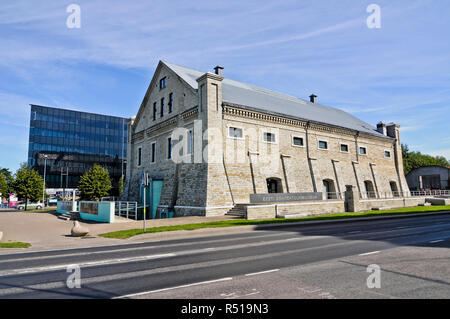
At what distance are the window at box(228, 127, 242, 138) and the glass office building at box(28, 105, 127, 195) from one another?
5252 cm

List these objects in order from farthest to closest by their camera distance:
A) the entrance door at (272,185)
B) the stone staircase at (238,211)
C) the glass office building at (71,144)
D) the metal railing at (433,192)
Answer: the glass office building at (71,144) → the metal railing at (433,192) → the entrance door at (272,185) → the stone staircase at (238,211)

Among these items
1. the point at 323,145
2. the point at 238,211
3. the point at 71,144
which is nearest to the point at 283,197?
the point at 238,211

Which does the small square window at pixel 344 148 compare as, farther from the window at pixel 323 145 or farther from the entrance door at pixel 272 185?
the entrance door at pixel 272 185

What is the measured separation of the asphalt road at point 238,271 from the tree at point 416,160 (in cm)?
6329

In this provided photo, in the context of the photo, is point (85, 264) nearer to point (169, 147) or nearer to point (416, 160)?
point (169, 147)

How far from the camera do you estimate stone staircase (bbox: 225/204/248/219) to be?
2092 centimetres

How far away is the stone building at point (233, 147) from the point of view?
2291 cm

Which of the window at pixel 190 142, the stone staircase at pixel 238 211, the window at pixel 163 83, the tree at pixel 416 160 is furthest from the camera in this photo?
the tree at pixel 416 160

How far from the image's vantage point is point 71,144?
74.4m

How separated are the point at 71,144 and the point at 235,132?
64.2m

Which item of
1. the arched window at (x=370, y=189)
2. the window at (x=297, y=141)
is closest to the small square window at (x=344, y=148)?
the arched window at (x=370, y=189)

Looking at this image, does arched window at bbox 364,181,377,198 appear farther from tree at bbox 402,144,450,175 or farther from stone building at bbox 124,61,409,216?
tree at bbox 402,144,450,175

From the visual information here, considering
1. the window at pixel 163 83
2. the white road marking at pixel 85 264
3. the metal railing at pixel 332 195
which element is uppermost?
the window at pixel 163 83
